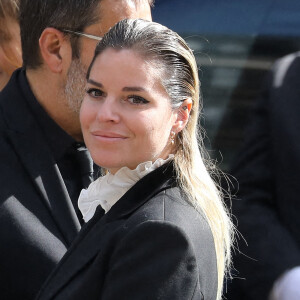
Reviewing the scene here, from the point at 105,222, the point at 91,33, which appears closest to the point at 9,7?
the point at 91,33

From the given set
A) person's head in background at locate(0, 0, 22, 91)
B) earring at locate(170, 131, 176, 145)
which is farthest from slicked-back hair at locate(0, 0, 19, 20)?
earring at locate(170, 131, 176, 145)

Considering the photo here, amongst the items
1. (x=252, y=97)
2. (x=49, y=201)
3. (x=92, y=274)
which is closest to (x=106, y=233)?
(x=92, y=274)

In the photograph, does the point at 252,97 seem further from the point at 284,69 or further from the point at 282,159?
the point at 282,159

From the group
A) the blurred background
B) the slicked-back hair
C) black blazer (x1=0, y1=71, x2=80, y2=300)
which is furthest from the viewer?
the slicked-back hair

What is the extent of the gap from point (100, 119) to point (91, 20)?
31.2 inches

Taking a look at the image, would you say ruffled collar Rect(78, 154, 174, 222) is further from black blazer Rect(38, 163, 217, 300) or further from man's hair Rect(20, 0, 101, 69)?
man's hair Rect(20, 0, 101, 69)

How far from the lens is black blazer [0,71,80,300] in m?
2.27

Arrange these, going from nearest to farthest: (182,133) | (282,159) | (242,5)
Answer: (182,133), (282,159), (242,5)

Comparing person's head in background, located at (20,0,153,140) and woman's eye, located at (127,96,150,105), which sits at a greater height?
woman's eye, located at (127,96,150,105)

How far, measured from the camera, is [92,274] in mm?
1767

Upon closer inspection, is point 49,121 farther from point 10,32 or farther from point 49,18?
point 10,32

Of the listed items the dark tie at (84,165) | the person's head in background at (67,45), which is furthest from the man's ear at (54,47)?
the dark tie at (84,165)

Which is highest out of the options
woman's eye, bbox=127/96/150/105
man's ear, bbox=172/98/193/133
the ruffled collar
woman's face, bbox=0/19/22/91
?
woman's eye, bbox=127/96/150/105

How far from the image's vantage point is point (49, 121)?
2609 mm
